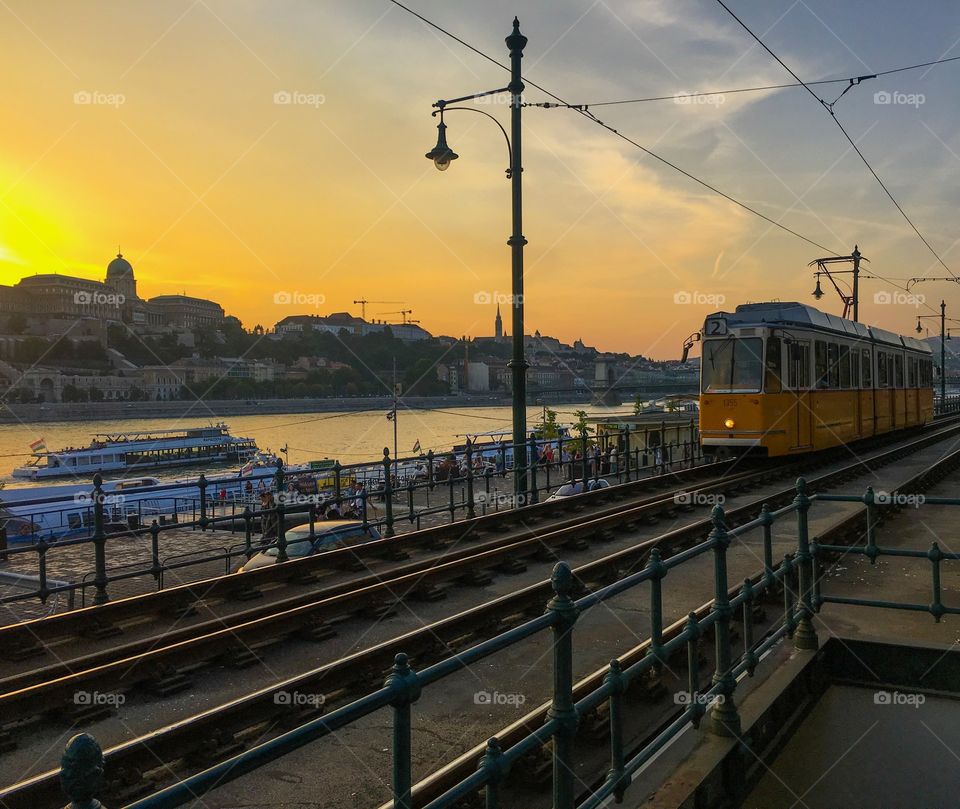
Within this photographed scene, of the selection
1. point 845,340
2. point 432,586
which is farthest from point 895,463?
point 432,586

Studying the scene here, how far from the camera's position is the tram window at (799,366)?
17.1m

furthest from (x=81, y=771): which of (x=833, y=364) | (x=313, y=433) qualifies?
(x=313, y=433)

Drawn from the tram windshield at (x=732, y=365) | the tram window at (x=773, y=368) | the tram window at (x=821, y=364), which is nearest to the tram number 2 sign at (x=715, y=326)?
the tram windshield at (x=732, y=365)

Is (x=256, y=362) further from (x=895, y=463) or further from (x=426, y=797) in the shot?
(x=426, y=797)

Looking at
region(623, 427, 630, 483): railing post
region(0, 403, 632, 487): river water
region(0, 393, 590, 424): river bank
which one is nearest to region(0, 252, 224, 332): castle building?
region(0, 393, 590, 424): river bank

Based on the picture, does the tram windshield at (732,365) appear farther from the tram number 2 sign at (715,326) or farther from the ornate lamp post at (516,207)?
the ornate lamp post at (516,207)

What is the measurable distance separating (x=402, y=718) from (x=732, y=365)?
52.8 ft

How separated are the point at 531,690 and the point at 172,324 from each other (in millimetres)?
187479

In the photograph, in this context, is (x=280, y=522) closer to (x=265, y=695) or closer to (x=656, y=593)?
(x=265, y=695)
